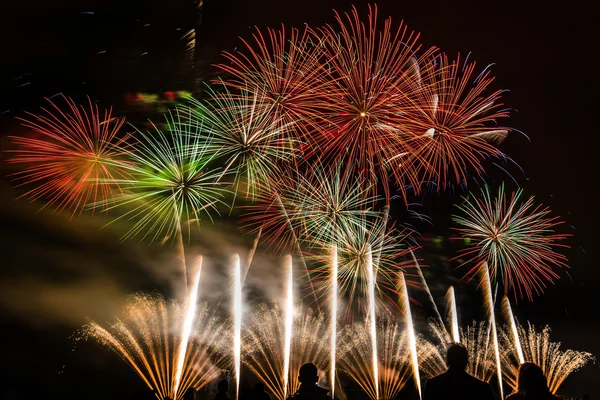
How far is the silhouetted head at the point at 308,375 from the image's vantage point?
6328 mm

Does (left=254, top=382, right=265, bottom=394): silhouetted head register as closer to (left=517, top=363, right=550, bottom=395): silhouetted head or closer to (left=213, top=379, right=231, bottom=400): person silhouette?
(left=213, top=379, right=231, bottom=400): person silhouette

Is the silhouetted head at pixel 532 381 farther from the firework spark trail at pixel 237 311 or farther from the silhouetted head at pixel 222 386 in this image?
the firework spark trail at pixel 237 311

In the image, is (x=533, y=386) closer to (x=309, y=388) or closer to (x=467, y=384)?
(x=467, y=384)

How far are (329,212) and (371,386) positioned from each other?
30.4 meters

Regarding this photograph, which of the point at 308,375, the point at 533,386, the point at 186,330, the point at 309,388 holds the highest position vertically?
the point at 186,330

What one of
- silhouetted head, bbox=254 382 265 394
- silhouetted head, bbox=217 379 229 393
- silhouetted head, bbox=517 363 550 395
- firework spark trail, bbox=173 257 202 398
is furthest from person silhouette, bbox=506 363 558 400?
firework spark trail, bbox=173 257 202 398

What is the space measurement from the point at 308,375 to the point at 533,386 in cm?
270

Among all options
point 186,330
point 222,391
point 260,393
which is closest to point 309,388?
point 260,393


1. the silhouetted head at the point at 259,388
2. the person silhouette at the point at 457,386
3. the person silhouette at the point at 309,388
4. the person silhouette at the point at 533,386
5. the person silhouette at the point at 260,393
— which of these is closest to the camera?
the person silhouette at the point at 457,386

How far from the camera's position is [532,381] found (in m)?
5.07

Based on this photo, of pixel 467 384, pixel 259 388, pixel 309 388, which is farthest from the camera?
pixel 259 388

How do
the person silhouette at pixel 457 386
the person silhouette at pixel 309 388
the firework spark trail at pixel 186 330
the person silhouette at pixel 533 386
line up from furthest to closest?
the firework spark trail at pixel 186 330, the person silhouette at pixel 309 388, the person silhouette at pixel 533 386, the person silhouette at pixel 457 386

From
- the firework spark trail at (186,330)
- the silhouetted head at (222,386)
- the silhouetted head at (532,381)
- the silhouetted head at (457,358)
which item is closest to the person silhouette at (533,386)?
the silhouetted head at (532,381)

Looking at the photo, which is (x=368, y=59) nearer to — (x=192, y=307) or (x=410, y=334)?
(x=192, y=307)
